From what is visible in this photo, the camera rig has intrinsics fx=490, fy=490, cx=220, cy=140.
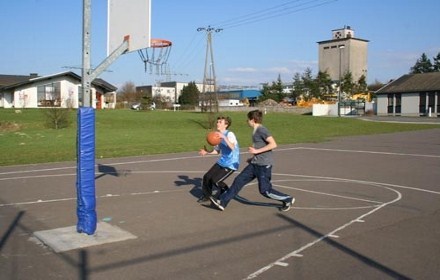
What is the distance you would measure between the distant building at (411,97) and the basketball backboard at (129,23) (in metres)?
66.4

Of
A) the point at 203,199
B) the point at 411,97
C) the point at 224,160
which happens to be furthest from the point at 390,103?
the point at 224,160

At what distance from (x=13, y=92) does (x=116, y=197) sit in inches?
2568

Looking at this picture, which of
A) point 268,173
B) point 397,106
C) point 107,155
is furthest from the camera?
point 397,106

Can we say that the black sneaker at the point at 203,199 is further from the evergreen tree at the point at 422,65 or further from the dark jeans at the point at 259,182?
the evergreen tree at the point at 422,65

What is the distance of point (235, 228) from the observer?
723 cm

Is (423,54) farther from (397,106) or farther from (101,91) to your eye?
(101,91)

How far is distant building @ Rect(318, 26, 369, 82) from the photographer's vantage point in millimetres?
123812

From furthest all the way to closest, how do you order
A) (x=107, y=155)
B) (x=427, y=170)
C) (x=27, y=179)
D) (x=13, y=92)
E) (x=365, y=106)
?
(x=365, y=106), (x=13, y=92), (x=107, y=155), (x=427, y=170), (x=27, y=179)

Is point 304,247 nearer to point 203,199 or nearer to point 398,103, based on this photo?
point 203,199

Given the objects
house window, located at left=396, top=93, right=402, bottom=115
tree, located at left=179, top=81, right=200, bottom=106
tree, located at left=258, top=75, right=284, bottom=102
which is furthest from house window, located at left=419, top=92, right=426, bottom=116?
tree, located at left=179, top=81, right=200, bottom=106

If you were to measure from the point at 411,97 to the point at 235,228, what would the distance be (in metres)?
69.6

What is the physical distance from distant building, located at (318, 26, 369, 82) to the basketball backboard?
119m

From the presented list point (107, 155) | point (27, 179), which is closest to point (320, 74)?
point (107, 155)

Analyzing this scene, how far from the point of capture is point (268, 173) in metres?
8.30
